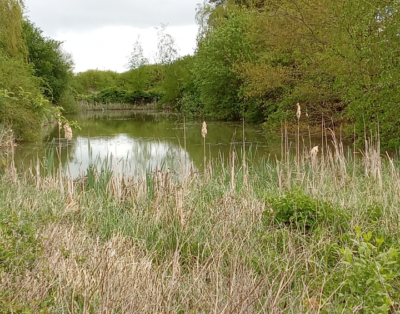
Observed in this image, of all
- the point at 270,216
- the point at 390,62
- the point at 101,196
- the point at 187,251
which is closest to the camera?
the point at 187,251

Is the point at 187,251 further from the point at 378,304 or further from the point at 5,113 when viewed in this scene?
the point at 5,113

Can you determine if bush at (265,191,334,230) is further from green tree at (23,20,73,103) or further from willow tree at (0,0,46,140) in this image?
green tree at (23,20,73,103)

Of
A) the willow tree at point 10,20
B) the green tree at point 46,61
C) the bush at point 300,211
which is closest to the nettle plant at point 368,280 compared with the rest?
the bush at point 300,211

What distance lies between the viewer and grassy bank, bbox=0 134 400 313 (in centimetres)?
207

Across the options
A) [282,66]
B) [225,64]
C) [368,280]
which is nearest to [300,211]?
[368,280]

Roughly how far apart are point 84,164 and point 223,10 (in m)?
19.1

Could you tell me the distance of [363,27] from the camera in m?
7.98

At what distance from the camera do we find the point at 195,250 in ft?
10.6

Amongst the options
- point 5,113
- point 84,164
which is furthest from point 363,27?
point 5,113

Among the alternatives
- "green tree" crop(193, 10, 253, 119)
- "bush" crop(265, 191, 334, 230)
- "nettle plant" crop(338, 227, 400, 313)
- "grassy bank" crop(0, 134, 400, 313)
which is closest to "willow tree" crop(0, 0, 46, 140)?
"grassy bank" crop(0, 134, 400, 313)

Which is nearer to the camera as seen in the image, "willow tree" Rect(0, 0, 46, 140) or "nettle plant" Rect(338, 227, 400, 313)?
"nettle plant" Rect(338, 227, 400, 313)

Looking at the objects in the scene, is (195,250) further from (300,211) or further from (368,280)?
(368,280)

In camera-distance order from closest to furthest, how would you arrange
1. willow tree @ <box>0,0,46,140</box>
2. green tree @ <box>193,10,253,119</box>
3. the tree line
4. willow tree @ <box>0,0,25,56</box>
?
1. the tree line
2. willow tree @ <box>0,0,46,140</box>
3. willow tree @ <box>0,0,25,56</box>
4. green tree @ <box>193,10,253,119</box>

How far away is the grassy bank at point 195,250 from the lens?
207 cm
